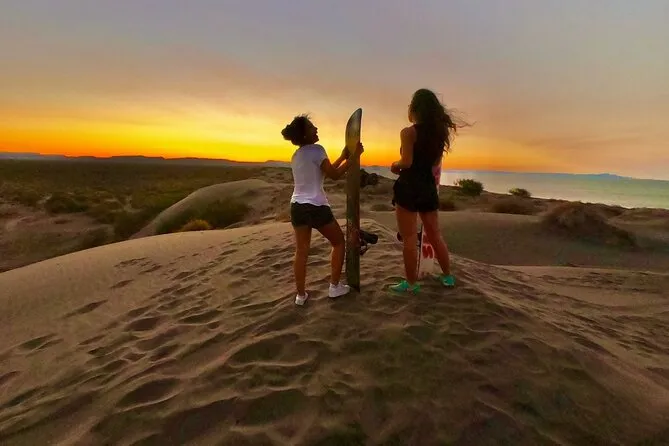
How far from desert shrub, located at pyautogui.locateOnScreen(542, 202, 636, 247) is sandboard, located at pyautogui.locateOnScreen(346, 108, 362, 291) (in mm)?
10059

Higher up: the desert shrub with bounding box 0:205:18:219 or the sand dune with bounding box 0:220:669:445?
the sand dune with bounding box 0:220:669:445

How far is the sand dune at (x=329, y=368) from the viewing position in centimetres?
295

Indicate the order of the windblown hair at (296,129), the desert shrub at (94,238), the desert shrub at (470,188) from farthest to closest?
the desert shrub at (470,188) → the desert shrub at (94,238) → the windblown hair at (296,129)

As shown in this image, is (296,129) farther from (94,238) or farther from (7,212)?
(7,212)

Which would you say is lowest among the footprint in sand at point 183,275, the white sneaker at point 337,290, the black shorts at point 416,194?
the footprint in sand at point 183,275

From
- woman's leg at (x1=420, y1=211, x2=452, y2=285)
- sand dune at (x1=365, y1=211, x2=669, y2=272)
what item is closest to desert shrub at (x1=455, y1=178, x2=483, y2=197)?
sand dune at (x1=365, y1=211, x2=669, y2=272)

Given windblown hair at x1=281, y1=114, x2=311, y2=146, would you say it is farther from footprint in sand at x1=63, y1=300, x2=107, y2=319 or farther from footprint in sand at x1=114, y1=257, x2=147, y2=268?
footprint in sand at x1=114, y1=257, x2=147, y2=268

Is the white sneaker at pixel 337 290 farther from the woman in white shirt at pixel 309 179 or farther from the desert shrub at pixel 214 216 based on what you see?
the desert shrub at pixel 214 216

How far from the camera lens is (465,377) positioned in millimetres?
3283

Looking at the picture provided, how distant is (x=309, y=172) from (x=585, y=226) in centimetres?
1136

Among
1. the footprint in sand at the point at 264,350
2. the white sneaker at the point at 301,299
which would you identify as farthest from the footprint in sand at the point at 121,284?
the footprint in sand at the point at 264,350

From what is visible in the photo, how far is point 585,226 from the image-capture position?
41.3 ft

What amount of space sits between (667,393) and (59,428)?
4.88 m

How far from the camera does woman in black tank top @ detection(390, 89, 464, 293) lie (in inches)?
165
